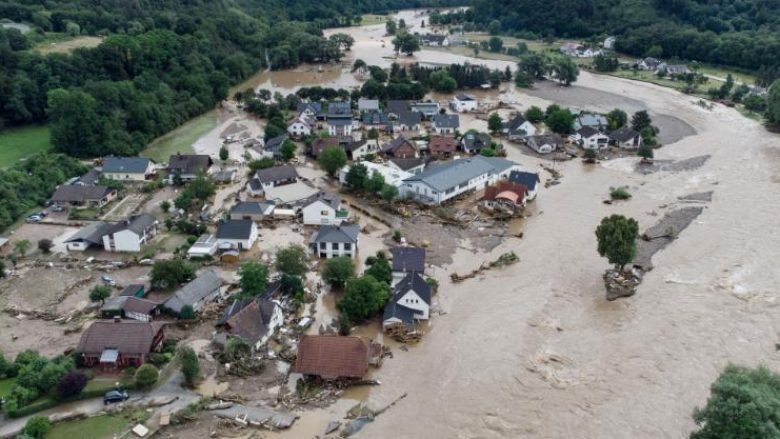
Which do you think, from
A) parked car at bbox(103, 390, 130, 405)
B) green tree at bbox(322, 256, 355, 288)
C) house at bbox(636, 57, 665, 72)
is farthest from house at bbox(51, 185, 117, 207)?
house at bbox(636, 57, 665, 72)

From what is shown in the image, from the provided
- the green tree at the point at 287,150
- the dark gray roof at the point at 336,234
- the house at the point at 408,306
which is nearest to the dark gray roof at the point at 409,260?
the house at the point at 408,306

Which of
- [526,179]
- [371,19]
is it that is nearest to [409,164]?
[526,179]

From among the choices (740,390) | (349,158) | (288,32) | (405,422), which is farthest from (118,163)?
(288,32)

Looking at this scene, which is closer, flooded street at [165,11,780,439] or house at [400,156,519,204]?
flooded street at [165,11,780,439]

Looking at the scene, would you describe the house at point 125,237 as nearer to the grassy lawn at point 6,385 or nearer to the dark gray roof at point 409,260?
the grassy lawn at point 6,385

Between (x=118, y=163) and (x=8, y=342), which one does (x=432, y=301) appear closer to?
(x=8, y=342)

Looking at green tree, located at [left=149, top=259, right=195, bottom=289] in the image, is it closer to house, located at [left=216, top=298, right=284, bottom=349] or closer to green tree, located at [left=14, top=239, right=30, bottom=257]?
house, located at [left=216, top=298, right=284, bottom=349]
